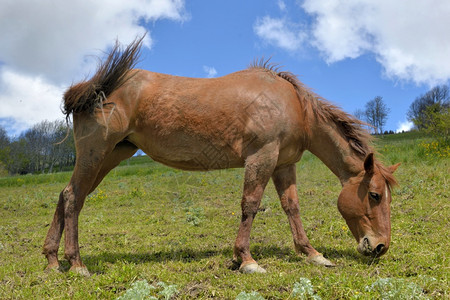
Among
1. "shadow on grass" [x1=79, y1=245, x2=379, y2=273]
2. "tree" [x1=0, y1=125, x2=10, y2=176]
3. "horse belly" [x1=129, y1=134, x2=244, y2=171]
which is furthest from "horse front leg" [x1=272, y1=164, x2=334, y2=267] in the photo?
"tree" [x1=0, y1=125, x2=10, y2=176]

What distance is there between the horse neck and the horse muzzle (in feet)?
3.05

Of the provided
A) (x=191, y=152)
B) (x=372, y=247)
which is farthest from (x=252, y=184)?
(x=372, y=247)

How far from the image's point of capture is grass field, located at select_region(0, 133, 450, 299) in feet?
10.9

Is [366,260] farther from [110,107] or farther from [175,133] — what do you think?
[110,107]

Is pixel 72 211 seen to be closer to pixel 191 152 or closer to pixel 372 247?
pixel 191 152

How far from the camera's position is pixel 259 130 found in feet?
14.4

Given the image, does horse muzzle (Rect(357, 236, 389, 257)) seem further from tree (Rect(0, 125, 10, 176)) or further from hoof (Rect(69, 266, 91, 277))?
tree (Rect(0, 125, 10, 176))

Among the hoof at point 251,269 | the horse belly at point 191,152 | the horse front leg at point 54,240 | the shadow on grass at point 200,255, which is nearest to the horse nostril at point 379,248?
the shadow on grass at point 200,255

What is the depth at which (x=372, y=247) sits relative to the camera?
171 inches

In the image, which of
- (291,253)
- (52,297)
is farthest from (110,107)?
(291,253)

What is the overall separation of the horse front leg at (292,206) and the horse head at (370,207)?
68 cm

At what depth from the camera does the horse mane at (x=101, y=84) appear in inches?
181

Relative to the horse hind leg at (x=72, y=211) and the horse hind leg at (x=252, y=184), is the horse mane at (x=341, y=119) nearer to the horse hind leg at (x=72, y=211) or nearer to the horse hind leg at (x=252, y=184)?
the horse hind leg at (x=252, y=184)

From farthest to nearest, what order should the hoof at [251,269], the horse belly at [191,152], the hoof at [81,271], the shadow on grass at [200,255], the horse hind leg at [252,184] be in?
the shadow on grass at [200,255] < the horse belly at [191,152] < the horse hind leg at [252,184] < the hoof at [81,271] < the hoof at [251,269]
